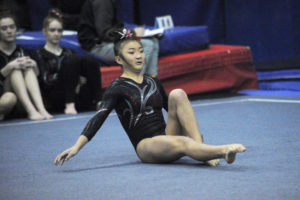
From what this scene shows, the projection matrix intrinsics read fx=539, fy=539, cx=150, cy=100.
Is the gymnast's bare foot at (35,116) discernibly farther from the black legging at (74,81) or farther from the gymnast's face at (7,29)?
the gymnast's face at (7,29)

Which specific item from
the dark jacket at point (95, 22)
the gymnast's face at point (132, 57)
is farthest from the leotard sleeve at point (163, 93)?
the dark jacket at point (95, 22)

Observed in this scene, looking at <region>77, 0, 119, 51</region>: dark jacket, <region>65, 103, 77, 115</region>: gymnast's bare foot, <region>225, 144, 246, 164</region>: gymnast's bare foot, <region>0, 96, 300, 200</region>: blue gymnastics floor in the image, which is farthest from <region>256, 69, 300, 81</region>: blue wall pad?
<region>225, 144, 246, 164</region>: gymnast's bare foot

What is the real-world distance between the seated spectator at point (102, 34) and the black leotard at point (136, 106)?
2.31 metres

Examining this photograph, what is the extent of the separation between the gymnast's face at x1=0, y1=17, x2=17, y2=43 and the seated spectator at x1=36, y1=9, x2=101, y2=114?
297mm

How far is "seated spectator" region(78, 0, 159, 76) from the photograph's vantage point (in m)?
4.82

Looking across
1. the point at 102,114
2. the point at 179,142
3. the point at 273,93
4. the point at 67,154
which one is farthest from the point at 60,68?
the point at 179,142

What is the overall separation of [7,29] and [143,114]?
2250mm

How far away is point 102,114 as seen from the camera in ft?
7.98

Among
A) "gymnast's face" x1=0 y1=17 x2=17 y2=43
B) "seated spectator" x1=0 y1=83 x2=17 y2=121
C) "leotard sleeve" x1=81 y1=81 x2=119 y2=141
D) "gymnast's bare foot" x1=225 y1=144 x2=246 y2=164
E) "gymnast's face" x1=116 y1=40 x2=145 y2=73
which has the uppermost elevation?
"gymnast's face" x1=116 y1=40 x2=145 y2=73

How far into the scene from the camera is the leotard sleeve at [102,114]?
238cm

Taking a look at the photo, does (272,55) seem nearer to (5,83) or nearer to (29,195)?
(5,83)

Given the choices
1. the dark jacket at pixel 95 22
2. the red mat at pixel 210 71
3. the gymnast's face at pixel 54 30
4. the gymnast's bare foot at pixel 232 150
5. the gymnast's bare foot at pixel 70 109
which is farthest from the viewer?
the red mat at pixel 210 71

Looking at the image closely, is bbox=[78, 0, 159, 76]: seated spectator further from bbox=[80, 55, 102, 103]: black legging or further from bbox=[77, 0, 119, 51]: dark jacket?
bbox=[80, 55, 102, 103]: black legging

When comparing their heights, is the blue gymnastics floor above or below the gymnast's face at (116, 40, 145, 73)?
below
